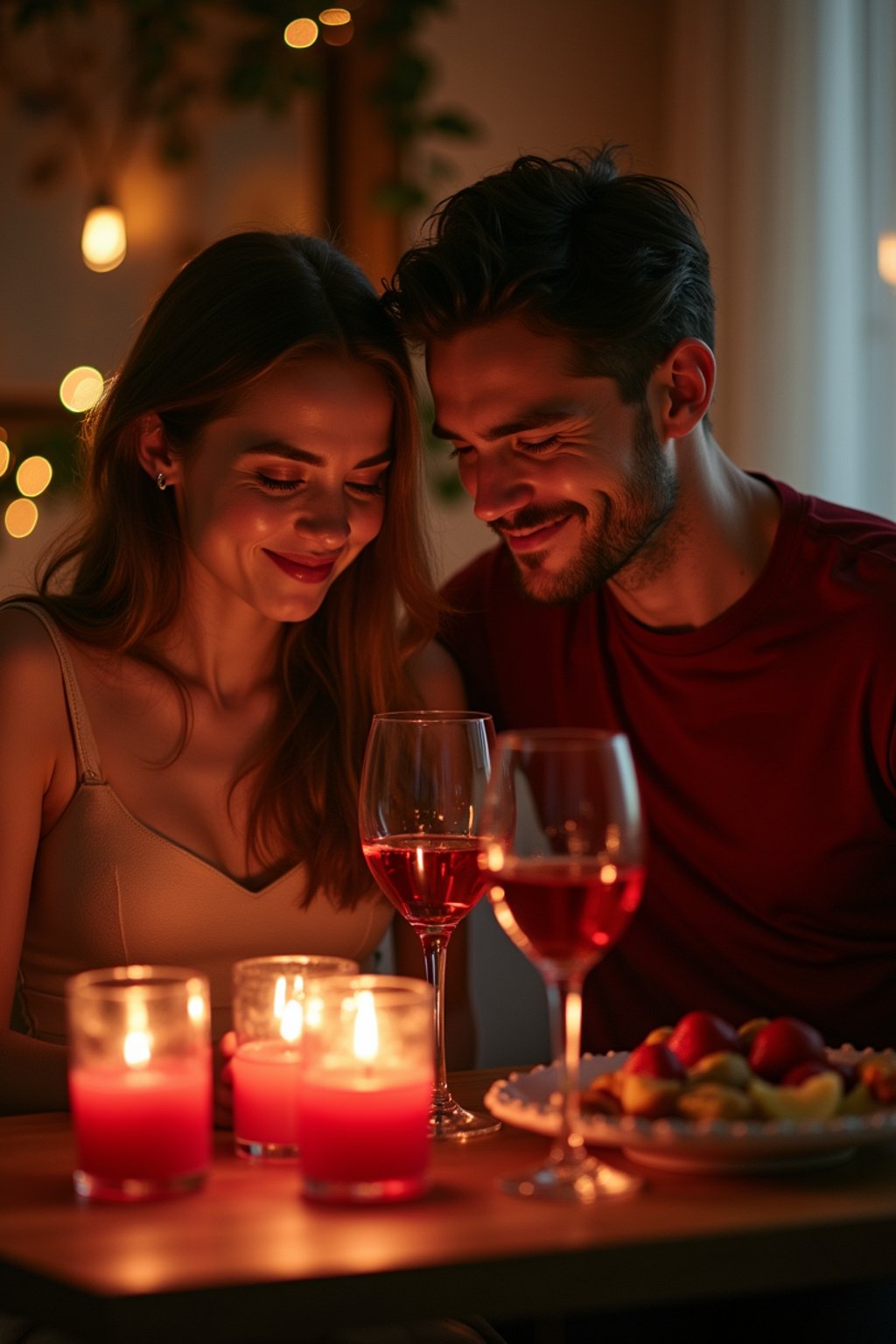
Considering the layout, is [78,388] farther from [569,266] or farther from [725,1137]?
[725,1137]

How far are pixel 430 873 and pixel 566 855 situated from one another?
26 centimetres

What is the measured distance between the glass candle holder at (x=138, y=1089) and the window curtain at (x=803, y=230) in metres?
2.44

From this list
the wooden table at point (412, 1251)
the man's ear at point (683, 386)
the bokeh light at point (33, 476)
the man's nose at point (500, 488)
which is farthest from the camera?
the bokeh light at point (33, 476)

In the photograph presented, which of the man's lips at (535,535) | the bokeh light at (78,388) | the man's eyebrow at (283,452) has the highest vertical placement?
the bokeh light at (78,388)

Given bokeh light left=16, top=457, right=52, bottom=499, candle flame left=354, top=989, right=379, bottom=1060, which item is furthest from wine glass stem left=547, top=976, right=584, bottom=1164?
bokeh light left=16, top=457, right=52, bottom=499

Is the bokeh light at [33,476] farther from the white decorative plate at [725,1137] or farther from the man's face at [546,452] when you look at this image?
the white decorative plate at [725,1137]

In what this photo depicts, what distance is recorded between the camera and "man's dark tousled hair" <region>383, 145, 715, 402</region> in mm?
1844

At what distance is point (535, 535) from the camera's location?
189 centimetres

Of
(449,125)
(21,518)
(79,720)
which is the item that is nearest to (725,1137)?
(79,720)

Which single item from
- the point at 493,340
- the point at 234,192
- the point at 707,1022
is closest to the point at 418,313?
the point at 493,340

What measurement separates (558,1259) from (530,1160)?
0.23m

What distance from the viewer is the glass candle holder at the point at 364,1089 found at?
1.03 metres

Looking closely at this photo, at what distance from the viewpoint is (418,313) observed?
1865mm

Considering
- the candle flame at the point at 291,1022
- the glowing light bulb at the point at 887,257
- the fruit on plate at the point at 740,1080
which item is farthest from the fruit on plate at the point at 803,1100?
the glowing light bulb at the point at 887,257
